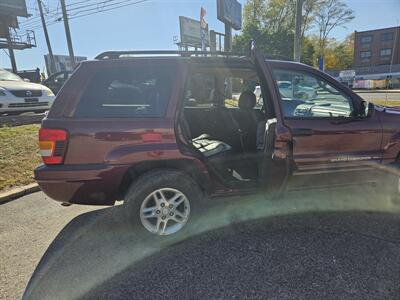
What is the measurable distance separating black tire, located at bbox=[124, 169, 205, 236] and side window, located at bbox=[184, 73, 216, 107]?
1479 mm

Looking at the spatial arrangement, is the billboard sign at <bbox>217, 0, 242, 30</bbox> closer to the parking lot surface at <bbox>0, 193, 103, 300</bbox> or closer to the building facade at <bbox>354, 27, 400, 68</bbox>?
the parking lot surface at <bbox>0, 193, 103, 300</bbox>

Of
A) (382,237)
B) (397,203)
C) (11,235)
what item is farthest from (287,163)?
(11,235)

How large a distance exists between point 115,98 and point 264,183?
1762 mm

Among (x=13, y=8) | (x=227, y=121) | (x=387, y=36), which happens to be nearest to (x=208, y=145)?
(x=227, y=121)

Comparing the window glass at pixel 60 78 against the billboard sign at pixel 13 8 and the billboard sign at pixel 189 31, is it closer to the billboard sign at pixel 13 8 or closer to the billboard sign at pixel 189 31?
the billboard sign at pixel 189 31

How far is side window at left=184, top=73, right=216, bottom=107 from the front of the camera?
3.94 meters

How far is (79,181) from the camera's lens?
2.61m

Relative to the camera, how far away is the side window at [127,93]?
2639 mm

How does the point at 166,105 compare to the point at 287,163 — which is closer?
the point at 166,105

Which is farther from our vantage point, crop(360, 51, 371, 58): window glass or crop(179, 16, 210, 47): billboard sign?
crop(360, 51, 371, 58): window glass

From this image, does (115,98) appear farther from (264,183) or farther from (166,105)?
(264,183)

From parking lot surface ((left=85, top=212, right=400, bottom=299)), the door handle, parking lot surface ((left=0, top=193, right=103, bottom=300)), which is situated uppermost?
the door handle

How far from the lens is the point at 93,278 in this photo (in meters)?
2.36

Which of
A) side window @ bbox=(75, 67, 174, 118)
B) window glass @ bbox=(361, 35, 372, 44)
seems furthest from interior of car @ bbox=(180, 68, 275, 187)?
window glass @ bbox=(361, 35, 372, 44)
